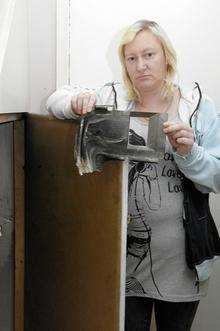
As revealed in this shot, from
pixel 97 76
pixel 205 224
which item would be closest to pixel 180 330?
pixel 205 224

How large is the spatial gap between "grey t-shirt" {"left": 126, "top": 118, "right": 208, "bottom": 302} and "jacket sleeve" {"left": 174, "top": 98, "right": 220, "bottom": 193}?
76 millimetres

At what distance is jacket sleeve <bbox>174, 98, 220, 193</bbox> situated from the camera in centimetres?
87

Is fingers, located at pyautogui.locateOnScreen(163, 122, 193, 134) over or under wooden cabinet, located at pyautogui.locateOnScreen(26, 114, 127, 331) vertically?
over

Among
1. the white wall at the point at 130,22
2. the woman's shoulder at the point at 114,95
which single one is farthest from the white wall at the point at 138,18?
the woman's shoulder at the point at 114,95

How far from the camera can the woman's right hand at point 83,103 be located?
792mm

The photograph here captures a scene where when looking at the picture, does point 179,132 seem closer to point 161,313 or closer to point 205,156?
point 205,156

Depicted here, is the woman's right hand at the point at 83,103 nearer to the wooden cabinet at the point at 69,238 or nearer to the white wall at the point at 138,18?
the wooden cabinet at the point at 69,238

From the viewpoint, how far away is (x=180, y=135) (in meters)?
0.79

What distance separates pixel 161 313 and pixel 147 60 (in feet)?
2.38

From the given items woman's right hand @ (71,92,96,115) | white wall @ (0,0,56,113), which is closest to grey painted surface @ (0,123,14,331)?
white wall @ (0,0,56,113)

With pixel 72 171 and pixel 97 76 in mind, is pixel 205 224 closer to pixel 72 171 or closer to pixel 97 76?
pixel 72 171

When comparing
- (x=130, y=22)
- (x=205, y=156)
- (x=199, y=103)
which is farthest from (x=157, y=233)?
(x=130, y=22)

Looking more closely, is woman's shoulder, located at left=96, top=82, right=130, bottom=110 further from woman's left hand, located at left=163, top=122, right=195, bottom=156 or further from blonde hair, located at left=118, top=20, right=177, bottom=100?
woman's left hand, located at left=163, top=122, right=195, bottom=156

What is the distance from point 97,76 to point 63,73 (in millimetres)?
139
